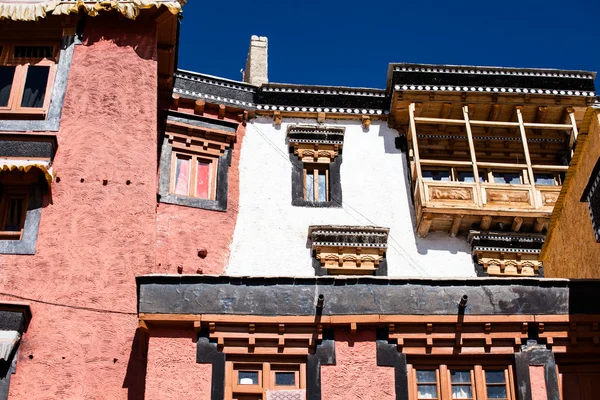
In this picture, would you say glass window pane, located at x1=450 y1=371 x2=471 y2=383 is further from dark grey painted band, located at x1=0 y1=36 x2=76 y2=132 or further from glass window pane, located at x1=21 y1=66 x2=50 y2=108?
glass window pane, located at x1=21 y1=66 x2=50 y2=108

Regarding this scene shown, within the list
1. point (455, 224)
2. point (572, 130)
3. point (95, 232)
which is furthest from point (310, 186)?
point (95, 232)

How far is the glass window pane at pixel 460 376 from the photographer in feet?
42.6

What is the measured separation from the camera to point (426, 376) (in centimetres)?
1302

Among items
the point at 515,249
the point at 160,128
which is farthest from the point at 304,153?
the point at 515,249

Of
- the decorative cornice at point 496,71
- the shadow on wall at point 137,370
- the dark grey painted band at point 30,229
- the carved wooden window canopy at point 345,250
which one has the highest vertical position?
the decorative cornice at point 496,71

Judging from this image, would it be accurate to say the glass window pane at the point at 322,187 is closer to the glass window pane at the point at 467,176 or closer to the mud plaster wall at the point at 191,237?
the mud plaster wall at the point at 191,237

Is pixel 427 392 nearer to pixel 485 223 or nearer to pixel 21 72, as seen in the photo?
pixel 485 223

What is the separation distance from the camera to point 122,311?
14.8m

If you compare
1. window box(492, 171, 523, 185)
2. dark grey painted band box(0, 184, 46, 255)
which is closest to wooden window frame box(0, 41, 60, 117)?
dark grey painted band box(0, 184, 46, 255)

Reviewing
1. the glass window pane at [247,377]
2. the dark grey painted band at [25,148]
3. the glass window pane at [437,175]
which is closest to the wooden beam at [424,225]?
the glass window pane at [437,175]

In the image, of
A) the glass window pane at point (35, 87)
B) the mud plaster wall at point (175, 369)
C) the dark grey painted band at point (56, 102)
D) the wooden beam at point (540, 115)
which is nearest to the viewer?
the mud plaster wall at point (175, 369)

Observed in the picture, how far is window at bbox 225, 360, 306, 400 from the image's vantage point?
12.6m

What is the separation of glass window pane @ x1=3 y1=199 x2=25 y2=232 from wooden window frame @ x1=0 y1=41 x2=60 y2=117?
166 centimetres

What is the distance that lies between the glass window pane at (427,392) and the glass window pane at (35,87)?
27.9 feet
